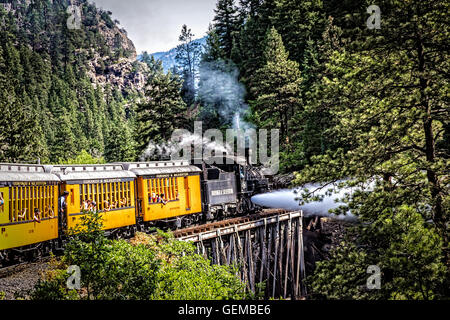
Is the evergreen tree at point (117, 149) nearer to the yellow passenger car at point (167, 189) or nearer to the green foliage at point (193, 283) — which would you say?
the yellow passenger car at point (167, 189)

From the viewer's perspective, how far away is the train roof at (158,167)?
1955cm

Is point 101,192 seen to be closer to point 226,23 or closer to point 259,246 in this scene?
point 259,246

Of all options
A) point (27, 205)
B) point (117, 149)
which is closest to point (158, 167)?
point (27, 205)

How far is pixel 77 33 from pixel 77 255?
148m

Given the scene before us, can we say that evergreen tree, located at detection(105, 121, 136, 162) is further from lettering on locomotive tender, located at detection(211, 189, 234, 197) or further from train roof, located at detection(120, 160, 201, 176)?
train roof, located at detection(120, 160, 201, 176)

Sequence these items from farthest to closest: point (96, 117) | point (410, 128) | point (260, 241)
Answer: point (96, 117) < point (260, 241) < point (410, 128)

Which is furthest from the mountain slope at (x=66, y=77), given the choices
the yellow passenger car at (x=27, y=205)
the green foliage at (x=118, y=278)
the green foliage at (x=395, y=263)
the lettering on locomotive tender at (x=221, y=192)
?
the green foliage at (x=395, y=263)

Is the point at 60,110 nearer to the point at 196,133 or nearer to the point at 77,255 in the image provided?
the point at 196,133

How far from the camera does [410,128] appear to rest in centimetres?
887

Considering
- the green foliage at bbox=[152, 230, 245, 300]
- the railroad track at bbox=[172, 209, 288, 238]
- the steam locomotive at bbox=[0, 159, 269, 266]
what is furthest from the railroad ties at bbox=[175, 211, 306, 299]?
the green foliage at bbox=[152, 230, 245, 300]

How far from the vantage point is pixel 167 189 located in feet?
67.6

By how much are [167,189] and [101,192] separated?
14.0 ft

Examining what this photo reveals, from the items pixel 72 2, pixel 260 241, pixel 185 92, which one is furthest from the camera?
pixel 72 2
